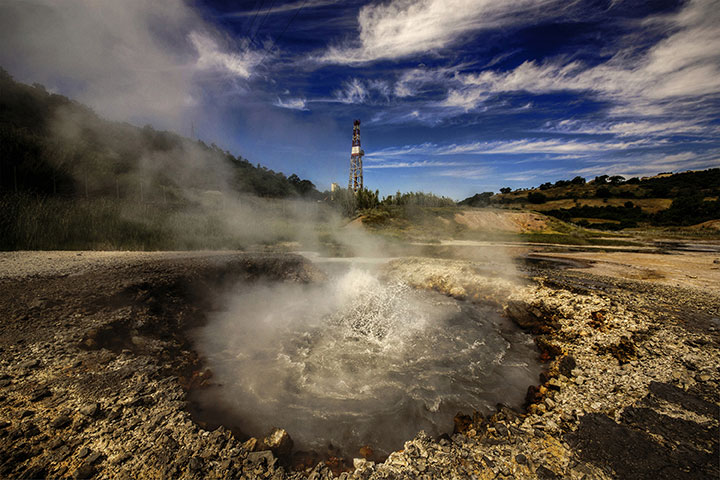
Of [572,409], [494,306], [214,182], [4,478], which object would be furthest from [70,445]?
[214,182]

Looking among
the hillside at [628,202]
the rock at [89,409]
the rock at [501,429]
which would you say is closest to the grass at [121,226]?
the rock at [89,409]

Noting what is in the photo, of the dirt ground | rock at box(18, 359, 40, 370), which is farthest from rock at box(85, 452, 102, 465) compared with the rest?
the dirt ground

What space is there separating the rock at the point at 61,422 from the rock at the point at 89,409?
0.08m

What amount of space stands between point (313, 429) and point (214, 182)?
36.7 ft

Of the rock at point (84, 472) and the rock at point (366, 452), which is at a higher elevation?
the rock at point (84, 472)

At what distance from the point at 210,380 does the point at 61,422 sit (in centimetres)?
134

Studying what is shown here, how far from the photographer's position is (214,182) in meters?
11.1

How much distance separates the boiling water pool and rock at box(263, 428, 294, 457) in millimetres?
264

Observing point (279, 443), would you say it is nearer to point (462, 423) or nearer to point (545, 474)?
point (462, 423)

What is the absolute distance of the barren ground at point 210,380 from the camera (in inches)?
68.4

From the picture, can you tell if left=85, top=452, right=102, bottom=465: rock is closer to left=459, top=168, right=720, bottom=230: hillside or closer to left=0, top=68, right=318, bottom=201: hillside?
left=0, top=68, right=318, bottom=201: hillside

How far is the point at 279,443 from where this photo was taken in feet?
A: 7.04

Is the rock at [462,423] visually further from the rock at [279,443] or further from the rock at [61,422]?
the rock at [61,422]

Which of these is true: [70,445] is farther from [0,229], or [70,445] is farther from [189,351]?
[0,229]
